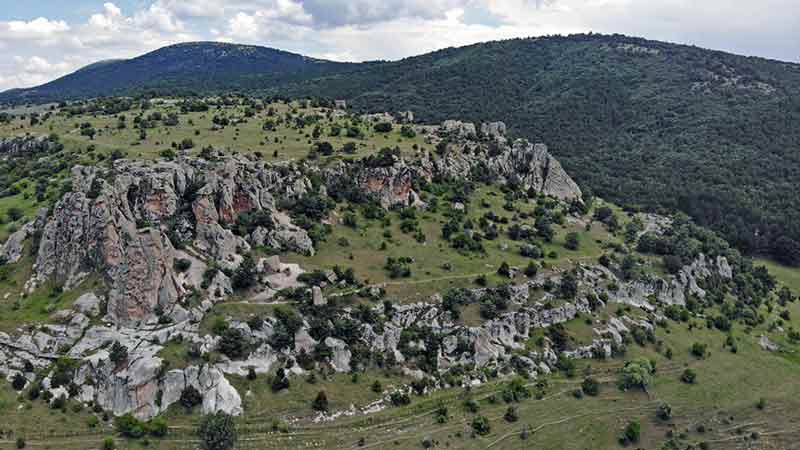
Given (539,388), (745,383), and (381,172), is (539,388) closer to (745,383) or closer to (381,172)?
(745,383)

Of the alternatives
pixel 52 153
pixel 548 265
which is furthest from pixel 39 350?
pixel 548 265

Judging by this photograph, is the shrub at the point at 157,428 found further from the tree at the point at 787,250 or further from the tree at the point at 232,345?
the tree at the point at 787,250

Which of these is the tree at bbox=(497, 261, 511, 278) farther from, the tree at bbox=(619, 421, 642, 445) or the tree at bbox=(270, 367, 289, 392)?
the tree at bbox=(270, 367, 289, 392)

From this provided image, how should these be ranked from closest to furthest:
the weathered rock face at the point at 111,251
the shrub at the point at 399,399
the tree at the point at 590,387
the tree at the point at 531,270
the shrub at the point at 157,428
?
1. the shrub at the point at 157,428
2. the weathered rock face at the point at 111,251
3. the shrub at the point at 399,399
4. the tree at the point at 590,387
5. the tree at the point at 531,270

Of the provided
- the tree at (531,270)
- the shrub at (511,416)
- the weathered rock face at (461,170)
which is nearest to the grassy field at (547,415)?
the shrub at (511,416)

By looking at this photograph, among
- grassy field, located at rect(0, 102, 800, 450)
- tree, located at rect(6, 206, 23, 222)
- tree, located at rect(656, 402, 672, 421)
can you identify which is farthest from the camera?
tree, located at rect(6, 206, 23, 222)

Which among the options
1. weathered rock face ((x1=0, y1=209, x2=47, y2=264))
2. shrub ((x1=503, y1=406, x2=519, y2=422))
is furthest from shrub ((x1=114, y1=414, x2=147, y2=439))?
shrub ((x1=503, y1=406, x2=519, y2=422))
